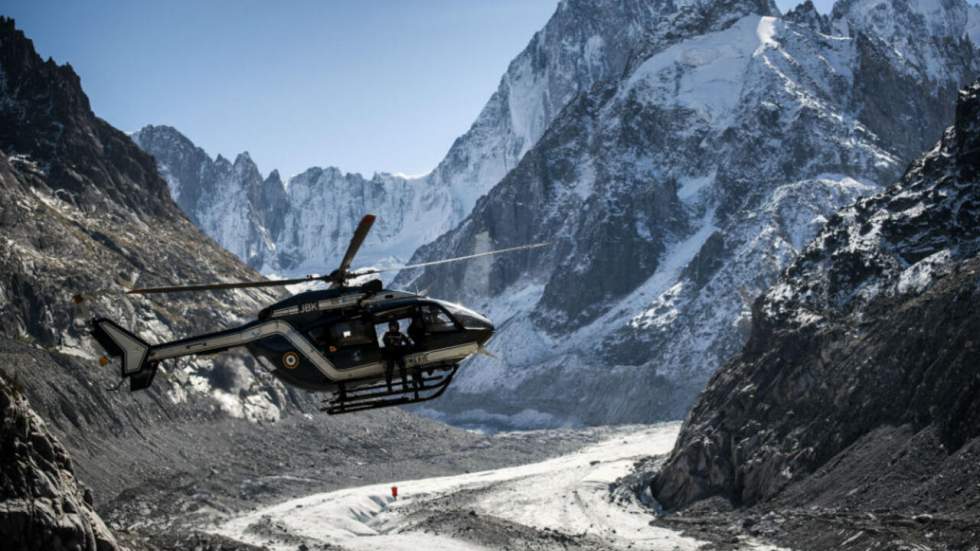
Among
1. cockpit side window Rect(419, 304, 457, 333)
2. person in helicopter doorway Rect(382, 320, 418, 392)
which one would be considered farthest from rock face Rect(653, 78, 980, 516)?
person in helicopter doorway Rect(382, 320, 418, 392)

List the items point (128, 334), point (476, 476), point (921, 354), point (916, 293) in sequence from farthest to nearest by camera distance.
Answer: point (476, 476)
point (916, 293)
point (921, 354)
point (128, 334)

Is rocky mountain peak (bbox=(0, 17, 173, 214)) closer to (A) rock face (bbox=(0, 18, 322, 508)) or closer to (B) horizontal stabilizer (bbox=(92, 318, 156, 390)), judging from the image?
(A) rock face (bbox=(0, 18, 322, 508))

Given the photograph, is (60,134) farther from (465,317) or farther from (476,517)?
(465,317)

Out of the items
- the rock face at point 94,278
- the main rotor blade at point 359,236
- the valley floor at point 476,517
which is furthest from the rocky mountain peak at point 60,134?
the main rotor blade at point 359,236

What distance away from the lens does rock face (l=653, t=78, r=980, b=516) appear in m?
70.7

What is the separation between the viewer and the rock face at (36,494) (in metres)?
31.4

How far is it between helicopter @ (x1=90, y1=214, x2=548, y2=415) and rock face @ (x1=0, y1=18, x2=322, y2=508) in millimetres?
52130

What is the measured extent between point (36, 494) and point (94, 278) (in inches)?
3948

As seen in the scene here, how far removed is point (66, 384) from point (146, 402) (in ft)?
43.3

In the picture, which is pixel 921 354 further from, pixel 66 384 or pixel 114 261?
pixel 114 261

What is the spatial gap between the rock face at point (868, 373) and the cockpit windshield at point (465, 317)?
37.4 metres

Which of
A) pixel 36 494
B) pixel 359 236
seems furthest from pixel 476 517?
pixel 359 236

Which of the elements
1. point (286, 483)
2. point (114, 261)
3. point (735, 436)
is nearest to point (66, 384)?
point (286, 483)

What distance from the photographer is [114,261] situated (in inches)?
5546
